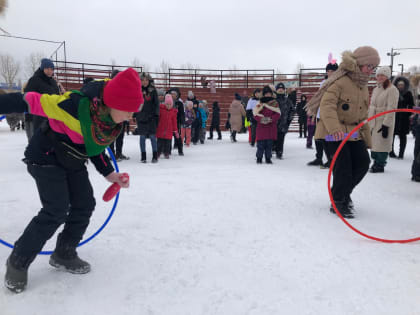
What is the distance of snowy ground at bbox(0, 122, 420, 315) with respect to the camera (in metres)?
2.09

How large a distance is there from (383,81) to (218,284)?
203 inches

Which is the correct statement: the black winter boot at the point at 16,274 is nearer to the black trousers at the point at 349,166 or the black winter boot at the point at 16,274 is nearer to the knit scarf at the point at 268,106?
the black trousers at the point at 349,166

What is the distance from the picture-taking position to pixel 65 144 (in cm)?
215

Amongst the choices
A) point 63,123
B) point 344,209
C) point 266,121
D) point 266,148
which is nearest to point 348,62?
point 344,209

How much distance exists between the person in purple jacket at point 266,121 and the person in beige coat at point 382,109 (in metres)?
2.00

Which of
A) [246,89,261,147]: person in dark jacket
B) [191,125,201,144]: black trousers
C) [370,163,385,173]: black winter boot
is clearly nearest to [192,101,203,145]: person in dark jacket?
[191,125,201,144]: black trousers

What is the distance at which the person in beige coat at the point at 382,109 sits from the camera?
5699mm

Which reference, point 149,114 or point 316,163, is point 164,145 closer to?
point 149,114

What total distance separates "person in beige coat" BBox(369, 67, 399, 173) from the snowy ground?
1167 millimetres

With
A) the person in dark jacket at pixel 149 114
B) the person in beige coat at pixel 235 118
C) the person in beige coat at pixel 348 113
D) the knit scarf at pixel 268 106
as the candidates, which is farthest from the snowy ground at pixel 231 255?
→ the person in beige coat at pixel 235 118

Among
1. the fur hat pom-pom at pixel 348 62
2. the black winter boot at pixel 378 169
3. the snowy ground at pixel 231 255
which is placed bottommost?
the snowy ground at pixel 231 255

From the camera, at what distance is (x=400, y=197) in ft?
15.6

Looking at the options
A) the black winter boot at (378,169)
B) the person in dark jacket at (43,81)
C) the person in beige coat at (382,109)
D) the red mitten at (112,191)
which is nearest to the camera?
the red mitten at (112,191)

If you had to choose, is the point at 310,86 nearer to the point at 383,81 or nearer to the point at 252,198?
the point at 383,81
